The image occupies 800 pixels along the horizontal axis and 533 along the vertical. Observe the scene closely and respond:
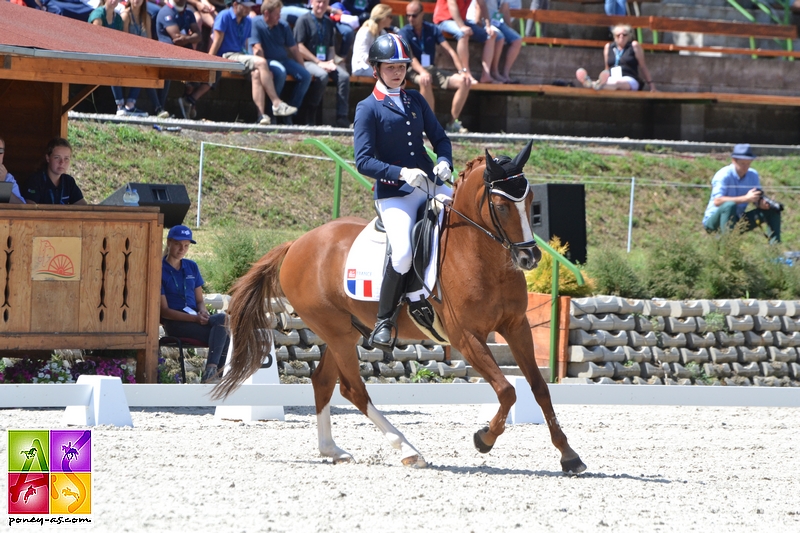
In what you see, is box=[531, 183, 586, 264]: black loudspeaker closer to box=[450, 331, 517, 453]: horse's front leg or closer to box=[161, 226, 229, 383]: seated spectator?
box=[161, 226, 229, 383]: seated spectator

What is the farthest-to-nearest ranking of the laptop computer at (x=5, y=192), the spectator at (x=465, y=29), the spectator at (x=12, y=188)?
the spectator at (x=465, y=29) < the spectator at (x=12, y=188) < the laptop computer at (x=5, y=192)

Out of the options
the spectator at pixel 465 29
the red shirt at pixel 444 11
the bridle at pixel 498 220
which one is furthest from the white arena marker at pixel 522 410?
the red shirt at pixel 444 11

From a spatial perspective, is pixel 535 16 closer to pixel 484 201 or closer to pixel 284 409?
pixel 284 409

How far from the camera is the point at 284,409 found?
30.1ft

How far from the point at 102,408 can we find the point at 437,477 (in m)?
2.52

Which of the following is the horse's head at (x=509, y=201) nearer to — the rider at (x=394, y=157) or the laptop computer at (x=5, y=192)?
the rider at (x=394, y=157)

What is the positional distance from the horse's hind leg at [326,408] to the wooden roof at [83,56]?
2.87m

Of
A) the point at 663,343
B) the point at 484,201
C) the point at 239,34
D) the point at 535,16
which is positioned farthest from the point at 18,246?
the point at 535,16

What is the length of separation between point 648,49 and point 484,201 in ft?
46.1

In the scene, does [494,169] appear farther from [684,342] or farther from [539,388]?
[684,342]

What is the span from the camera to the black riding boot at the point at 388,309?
21.9 ft

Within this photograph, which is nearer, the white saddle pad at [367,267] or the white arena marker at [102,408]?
the white saddle pad at [367,267]

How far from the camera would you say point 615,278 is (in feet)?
38.0

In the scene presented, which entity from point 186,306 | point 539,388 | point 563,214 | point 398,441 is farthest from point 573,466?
point 563,214
